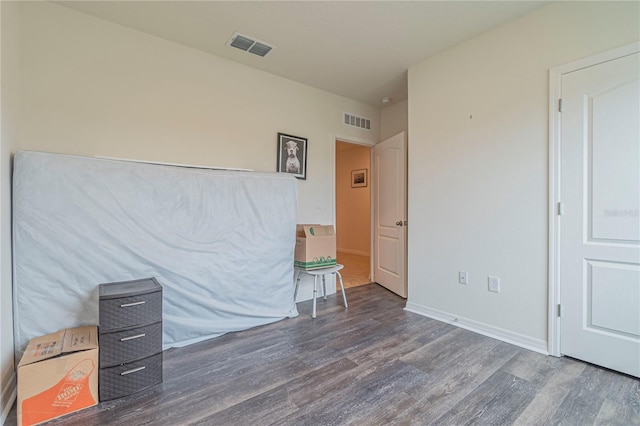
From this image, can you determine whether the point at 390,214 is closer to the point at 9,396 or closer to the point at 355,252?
the point at 355,252

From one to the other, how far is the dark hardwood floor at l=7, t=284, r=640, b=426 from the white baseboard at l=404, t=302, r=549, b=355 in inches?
3.8

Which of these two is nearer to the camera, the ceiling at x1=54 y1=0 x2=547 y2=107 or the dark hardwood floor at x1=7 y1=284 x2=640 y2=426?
the dark hardwood floor at x1=7 y1=284 x2=640 y2=426

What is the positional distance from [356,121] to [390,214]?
4.71 feet

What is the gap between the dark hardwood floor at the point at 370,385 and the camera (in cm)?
150

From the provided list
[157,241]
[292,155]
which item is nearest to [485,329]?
[292,155]

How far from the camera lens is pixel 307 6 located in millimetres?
2160

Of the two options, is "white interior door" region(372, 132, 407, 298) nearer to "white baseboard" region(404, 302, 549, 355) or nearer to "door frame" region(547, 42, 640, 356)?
"white baseboard" region(404, 302, 549, 355)

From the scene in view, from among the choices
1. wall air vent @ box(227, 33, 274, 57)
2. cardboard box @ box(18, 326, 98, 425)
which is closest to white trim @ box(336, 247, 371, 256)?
wall air vent @ box(227, 33, 274, 57)

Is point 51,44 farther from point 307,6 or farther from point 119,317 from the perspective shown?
point 119,317

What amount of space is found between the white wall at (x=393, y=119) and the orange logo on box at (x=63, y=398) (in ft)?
13.2

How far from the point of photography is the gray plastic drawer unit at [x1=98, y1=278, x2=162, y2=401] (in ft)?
5.40

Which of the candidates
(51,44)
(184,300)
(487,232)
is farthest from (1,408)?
(487,232)

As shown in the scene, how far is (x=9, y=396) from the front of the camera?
61.2 inches

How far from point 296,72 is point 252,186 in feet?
4.93
